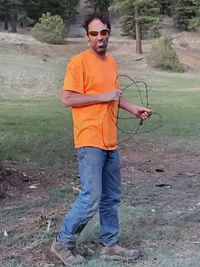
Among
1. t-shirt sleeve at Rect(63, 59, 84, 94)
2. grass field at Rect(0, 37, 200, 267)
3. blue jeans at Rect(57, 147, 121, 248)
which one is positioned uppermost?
t-shirt sleeve at Rect(63, 59, 84, 94)

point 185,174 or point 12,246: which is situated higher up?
point 12,246

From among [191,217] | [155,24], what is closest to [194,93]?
[191,217]

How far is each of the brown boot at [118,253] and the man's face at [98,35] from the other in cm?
158

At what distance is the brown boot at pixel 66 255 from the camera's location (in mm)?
4457

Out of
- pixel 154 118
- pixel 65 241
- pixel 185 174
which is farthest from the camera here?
pixel 154 118

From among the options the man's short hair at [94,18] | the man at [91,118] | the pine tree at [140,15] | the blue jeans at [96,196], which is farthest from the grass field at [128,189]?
the pine tree at [140,15]

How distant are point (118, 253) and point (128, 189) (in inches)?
101

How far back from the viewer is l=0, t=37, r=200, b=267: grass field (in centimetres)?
491

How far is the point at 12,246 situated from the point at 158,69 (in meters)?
37.8

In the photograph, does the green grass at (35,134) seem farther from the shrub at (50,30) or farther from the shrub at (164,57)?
the shrub at (50,30)

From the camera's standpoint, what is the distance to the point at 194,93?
2472cm

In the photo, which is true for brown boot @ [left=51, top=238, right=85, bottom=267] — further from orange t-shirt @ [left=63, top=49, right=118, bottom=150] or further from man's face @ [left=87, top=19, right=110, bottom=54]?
man's face @ [left=87, top=19, right=110, bottom=54]

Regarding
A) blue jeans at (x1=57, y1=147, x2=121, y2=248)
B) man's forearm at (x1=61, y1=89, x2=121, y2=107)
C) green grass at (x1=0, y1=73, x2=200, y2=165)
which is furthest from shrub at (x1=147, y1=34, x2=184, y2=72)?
man's forearm at (x1=61, y1=89, x2=121, y2=107)

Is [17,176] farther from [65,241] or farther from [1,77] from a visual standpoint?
[1,77]
